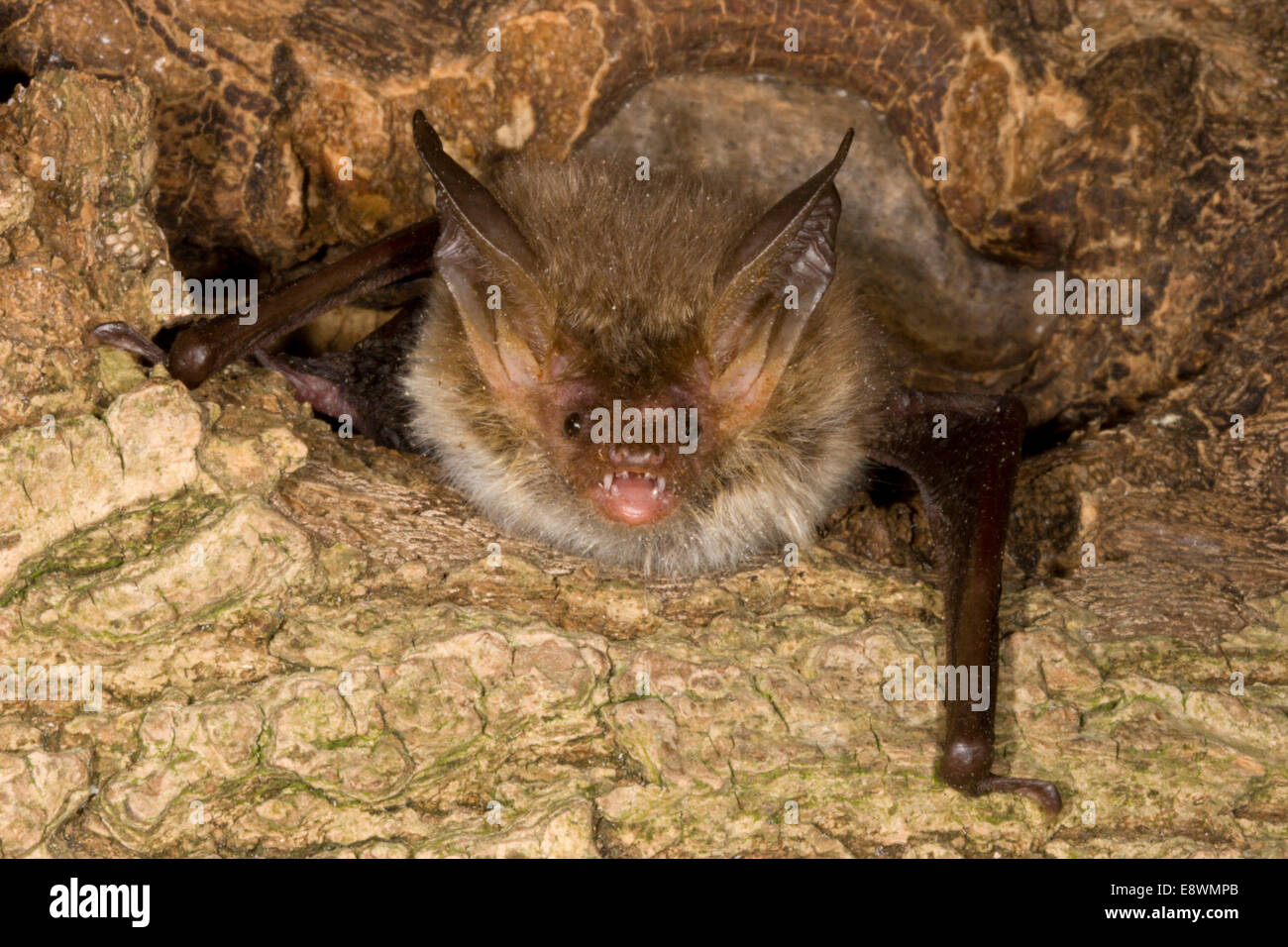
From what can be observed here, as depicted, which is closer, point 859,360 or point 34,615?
point 34,615

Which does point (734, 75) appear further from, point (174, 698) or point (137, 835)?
point (137, 835)

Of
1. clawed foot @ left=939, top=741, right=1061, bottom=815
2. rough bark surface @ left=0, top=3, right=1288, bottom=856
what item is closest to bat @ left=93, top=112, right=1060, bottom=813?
clawed foot @ left=939, top=741, right=1061, bottom=815

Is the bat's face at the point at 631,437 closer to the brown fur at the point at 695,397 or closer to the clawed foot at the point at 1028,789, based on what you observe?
the brown fur at the point at 695,397

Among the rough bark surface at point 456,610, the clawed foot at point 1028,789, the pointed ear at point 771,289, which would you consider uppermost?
the pointed ear at point 771,289

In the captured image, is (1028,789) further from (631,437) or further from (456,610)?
(456,610)

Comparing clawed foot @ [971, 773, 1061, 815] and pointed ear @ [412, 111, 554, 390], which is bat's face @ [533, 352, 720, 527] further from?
clawed foot @ [971, 773, 1061, 815]

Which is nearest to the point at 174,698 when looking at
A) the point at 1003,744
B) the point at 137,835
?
the point at 137,835

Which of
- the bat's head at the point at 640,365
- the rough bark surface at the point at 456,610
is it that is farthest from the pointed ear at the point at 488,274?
the rough bark surface at the point at 456,610
